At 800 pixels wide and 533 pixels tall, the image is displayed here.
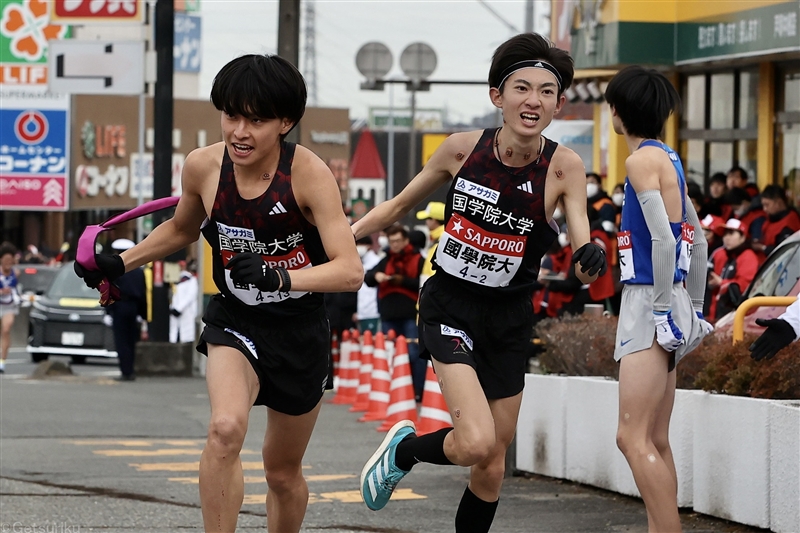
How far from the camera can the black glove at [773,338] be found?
19.7ft

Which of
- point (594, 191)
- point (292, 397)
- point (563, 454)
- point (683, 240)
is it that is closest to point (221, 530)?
point (292, 397)

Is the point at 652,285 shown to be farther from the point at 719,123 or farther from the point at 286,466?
the point at 719,123

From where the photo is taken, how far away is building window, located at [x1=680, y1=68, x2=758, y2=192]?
20906mm

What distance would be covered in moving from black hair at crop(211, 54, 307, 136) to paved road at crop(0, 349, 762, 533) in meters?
2.73

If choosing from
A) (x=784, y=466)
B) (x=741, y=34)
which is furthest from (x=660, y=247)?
(x=741, y=34)

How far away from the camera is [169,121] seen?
65.7 ft

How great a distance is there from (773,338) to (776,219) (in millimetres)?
8233

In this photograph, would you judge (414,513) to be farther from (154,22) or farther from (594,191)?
(154,22)

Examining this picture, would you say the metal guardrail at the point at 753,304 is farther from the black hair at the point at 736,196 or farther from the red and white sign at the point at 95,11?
the red and white sign at the point at 95,11

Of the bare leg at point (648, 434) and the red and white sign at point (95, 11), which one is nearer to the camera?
the bare leg at point (648, 434)

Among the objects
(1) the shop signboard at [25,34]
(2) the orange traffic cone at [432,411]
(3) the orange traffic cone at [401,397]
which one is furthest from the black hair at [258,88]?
(1) the shop signboard at [25,34]

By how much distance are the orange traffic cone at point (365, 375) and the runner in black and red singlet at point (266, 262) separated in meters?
9.45

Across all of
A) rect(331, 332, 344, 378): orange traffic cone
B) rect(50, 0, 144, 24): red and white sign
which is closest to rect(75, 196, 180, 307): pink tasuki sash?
rect(331, 332, 344, 378): orange traffic cone

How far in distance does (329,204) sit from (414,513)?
3.08m
